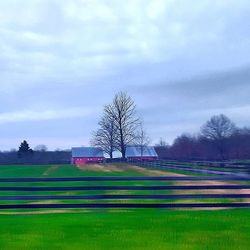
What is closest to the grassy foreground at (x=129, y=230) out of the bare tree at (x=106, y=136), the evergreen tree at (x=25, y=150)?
the bare tree at (x=106, y=136)

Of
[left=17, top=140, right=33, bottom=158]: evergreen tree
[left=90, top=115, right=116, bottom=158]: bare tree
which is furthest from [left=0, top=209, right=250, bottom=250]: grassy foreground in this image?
[left=17, top=140, right=33, bottom=158]: evergreen tree

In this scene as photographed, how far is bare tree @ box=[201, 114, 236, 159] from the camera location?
9781cm

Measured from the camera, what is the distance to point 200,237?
793 centimetres

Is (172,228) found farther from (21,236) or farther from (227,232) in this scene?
(21,236)

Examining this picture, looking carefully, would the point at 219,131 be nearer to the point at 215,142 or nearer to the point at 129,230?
the point at 215,142

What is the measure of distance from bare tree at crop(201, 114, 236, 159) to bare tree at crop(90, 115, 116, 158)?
74.7 ft

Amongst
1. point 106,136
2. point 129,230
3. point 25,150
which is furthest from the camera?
point 25,150

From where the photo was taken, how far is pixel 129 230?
868cm

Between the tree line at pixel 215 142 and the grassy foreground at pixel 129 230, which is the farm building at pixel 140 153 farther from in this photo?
the grassy foreground at pixel 129 230

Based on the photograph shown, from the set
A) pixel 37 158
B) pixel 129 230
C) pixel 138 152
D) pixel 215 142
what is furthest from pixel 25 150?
pixel 129 230

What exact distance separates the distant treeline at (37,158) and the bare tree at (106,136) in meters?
12.3

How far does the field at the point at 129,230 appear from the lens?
7.41 m

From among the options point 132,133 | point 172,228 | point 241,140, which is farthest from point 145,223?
point 241,140

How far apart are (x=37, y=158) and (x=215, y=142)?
36.9m
